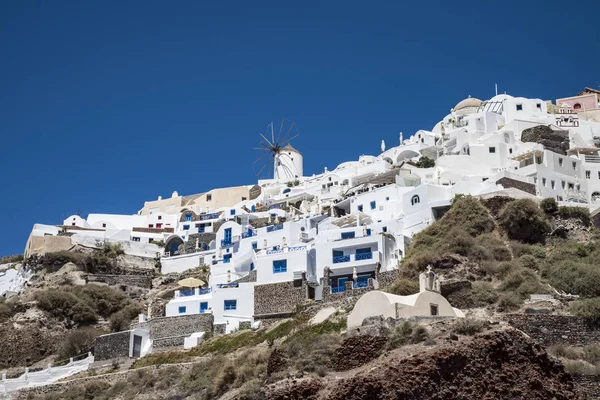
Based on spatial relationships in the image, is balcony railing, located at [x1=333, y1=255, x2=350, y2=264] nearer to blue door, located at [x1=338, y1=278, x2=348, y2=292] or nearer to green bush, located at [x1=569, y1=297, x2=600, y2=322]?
blue door, located at [x1=338, y1=278, x2=348, y2=292]

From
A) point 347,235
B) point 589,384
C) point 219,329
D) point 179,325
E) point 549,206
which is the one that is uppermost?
point 549,206

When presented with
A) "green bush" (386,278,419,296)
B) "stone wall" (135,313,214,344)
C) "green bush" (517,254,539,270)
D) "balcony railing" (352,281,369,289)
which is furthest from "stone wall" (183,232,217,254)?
"green bush" (517,254,539,270)

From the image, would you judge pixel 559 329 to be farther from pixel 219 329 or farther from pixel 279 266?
pixel 219 329

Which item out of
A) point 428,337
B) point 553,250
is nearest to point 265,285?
point 553,250

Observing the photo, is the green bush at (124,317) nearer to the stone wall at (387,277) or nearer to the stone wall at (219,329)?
the stone wall at (219,329)

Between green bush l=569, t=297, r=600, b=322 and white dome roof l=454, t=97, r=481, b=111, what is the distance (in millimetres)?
45601

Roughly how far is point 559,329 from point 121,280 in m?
39.6

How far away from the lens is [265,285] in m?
47.8

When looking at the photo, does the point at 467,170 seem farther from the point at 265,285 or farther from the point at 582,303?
the point at 582,303

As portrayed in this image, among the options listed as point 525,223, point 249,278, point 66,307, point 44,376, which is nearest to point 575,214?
point 525,223

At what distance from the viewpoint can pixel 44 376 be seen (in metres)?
47.6

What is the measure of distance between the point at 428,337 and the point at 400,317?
15.3 feet

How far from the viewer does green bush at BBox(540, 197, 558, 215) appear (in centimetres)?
4662

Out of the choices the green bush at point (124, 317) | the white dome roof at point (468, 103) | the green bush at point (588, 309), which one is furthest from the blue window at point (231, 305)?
the white dome roof at point (468, 103)
